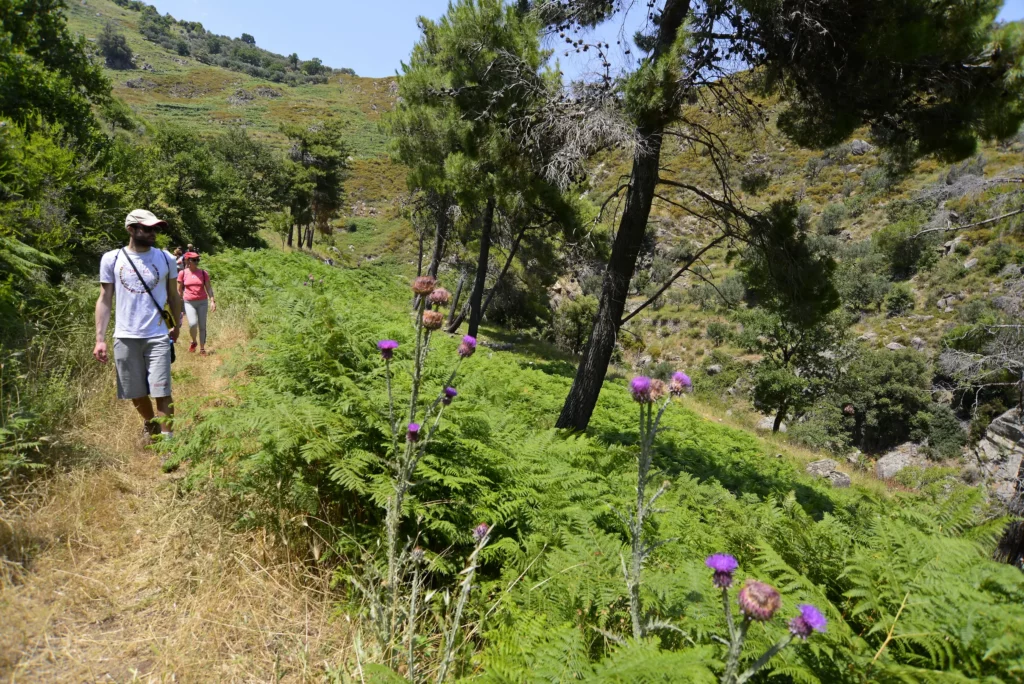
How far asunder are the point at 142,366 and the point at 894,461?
85.7 feet

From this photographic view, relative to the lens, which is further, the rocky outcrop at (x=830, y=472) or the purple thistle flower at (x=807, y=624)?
the rocky outcrop at (x=830, y=472)

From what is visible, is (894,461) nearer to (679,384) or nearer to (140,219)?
(679,384)

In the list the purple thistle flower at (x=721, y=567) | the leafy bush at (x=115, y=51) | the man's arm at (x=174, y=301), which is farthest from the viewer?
the leafy bush at (x=115, y=51)

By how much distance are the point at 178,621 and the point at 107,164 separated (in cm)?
1391

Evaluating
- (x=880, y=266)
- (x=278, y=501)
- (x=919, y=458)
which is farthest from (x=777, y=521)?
(x=880, y=266)

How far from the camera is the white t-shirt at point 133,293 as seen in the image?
11.3ft

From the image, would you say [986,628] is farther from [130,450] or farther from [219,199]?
[219,199]

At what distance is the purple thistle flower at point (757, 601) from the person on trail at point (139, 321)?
3.88 metres

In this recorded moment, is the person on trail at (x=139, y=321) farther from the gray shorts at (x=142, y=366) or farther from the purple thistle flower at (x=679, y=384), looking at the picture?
the purple thistle flower at (x=679, y=384)

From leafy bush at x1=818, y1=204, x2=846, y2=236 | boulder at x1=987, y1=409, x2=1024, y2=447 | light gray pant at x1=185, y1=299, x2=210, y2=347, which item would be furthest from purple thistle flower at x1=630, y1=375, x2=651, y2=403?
leafy bush at x1=818, y1=204, x2=846, y2=236

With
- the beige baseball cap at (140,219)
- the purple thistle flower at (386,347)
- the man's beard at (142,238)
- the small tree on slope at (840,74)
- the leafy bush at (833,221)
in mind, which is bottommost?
the purple thistle flower at (386,347)

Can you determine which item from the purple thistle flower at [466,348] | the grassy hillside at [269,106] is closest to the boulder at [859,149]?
the grassy hillside at [269,106]

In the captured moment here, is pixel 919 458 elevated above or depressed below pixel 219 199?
below

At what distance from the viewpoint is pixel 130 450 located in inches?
134
